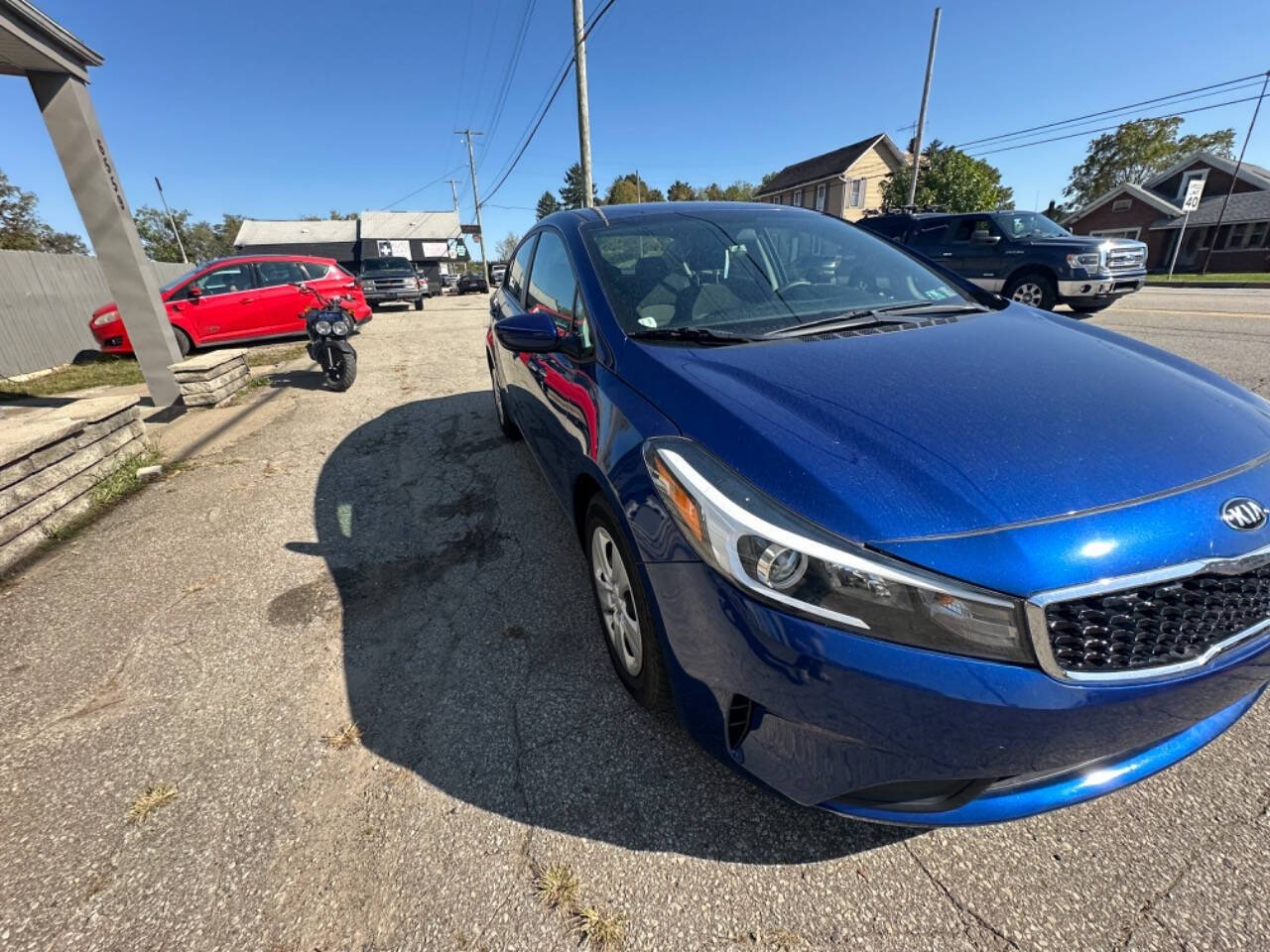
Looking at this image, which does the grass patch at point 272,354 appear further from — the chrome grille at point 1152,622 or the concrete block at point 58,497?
the chrome grille at point 1152,622

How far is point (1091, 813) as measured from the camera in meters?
1.52

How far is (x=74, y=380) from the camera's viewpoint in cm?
800

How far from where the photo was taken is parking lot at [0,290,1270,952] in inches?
52.5

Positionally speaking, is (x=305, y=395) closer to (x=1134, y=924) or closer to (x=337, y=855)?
(x=337, y=855)

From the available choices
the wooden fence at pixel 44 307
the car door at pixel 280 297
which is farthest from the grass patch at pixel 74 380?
the car door at pixel 280 297

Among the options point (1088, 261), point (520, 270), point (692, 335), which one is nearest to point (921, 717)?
point (692, 335)

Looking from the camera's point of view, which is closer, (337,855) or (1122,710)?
(1122,710)

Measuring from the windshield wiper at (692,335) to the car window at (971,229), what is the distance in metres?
10.1

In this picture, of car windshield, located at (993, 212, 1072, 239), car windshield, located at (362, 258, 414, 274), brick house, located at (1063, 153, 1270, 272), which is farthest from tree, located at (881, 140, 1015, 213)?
car windshield, located at (362, 258, 414, 274)

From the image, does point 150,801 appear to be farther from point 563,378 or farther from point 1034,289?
point 1034,289

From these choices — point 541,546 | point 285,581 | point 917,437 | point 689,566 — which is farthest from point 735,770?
point 285,581

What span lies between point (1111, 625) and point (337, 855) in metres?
1.93

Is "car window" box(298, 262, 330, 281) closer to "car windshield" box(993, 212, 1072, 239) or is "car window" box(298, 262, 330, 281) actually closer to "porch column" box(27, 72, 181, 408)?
"porch column" box(27, 72, 181, 408)

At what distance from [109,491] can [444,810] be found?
3.98m
